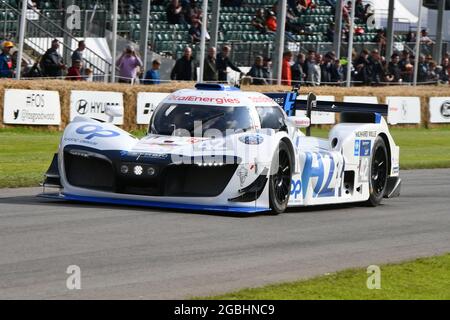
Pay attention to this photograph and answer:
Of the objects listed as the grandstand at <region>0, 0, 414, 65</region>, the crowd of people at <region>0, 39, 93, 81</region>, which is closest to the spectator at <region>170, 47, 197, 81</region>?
the crowd of people at <region>0, 39, 93, 81</region>

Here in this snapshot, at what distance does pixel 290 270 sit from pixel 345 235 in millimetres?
2463

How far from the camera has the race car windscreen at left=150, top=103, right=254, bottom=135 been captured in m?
12.9

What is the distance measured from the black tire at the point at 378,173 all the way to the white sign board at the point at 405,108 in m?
18.6

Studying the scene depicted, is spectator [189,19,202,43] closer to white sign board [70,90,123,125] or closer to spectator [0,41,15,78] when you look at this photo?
white sign board [70,90,123,125]

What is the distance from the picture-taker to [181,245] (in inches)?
384

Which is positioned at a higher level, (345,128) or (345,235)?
(345,128)

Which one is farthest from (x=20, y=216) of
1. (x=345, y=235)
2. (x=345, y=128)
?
(x=345, y=128)

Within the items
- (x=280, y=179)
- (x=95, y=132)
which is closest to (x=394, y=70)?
(x=280, y=179)

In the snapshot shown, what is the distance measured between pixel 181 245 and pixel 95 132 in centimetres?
305

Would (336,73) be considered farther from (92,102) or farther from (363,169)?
(363,169)

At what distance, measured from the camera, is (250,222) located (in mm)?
11758

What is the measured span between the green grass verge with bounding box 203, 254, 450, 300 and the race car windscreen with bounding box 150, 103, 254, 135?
4.01 meters

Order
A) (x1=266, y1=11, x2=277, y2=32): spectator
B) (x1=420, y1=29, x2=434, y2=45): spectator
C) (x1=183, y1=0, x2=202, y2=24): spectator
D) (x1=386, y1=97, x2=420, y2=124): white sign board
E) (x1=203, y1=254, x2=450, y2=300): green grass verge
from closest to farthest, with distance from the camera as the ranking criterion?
(x1=203, y1=254, x2=450, y2=300): green grass verge < (x1=386, y1=97, x2=420, y2=124): white sign board < (x1=183, y1=0, x2=202, y2=24): spectator < (x1=266, y1=11, x2=277, y2=32): spectator < (x1=420, y1=29, x2=434, y2=45): spectator

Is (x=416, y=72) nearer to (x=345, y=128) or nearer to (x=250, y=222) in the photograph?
(x=345, y=128)
